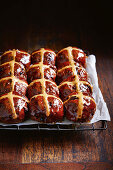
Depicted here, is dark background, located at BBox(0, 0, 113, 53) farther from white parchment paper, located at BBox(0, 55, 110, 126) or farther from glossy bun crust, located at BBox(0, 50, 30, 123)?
glossy bun crust, located at BBox(0, 50, 30, 123)

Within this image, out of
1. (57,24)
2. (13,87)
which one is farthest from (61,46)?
(13,87)

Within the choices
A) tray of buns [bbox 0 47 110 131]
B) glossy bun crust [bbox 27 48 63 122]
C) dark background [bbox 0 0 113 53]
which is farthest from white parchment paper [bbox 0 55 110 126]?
dark background [bbox 0 0 113 53]

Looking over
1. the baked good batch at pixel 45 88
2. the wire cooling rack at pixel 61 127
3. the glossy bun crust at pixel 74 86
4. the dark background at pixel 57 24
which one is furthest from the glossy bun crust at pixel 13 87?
the dark background at pixel 57 24

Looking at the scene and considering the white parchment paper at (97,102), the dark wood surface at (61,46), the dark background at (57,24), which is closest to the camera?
the dark wood surface at (61,46)

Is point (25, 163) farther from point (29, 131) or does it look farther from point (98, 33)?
point (98, 33)

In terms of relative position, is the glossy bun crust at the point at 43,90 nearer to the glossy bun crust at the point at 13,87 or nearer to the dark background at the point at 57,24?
the glossy bun crust at the point at 13,87

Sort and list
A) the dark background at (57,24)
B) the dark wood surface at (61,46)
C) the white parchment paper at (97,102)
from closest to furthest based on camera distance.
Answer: the dark wood surface at (61,46), the white parchment paper at (97,102), the dark background at (57,24)

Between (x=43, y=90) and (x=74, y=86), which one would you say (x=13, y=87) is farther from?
(x=74, y=86)
